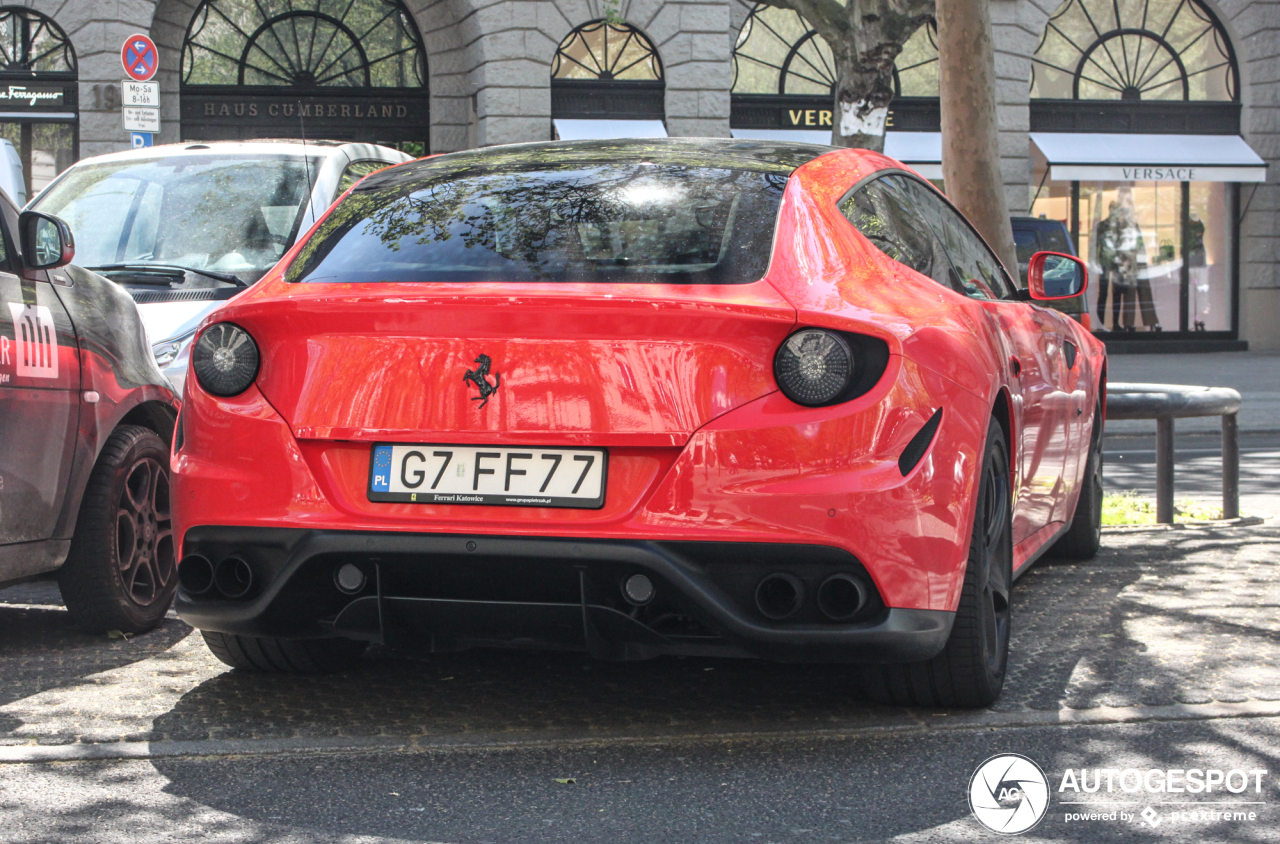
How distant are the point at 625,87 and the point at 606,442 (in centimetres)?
2114

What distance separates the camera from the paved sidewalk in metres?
14.7

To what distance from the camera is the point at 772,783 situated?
3.54 m

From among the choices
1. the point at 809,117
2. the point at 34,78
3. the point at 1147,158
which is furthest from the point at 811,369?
the point at 1147,158

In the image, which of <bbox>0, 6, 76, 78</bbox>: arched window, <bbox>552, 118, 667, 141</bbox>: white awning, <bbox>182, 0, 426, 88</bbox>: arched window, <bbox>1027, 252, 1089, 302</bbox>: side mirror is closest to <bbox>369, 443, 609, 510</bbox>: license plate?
<bbox>1027, 252, 1089, 302</bbox>: side mirror

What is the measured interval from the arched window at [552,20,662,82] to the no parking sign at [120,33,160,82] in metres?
12.0

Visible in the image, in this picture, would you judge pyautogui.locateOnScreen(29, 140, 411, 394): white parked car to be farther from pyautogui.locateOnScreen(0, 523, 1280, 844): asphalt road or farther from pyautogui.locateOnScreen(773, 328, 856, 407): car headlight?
pyautogui.locateOnScreen(773, 328, 856, 407): car headlight

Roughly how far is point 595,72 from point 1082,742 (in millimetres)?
21261

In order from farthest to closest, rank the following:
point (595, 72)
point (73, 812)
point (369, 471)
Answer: point (595, 72)
point (369, 471)
point (73, 812)

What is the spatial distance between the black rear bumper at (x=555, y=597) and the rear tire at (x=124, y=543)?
1.45 m

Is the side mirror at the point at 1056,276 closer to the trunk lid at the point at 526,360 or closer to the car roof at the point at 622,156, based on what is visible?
the car roof at the point at 622,156

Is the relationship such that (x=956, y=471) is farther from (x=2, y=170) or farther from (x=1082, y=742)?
(x=2, y=170)

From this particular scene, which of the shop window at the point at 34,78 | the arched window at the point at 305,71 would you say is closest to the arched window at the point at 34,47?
Result: the shop window at the point at 34,78

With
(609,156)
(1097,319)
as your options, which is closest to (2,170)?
(609,156)

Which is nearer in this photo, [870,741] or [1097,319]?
[870,741]
